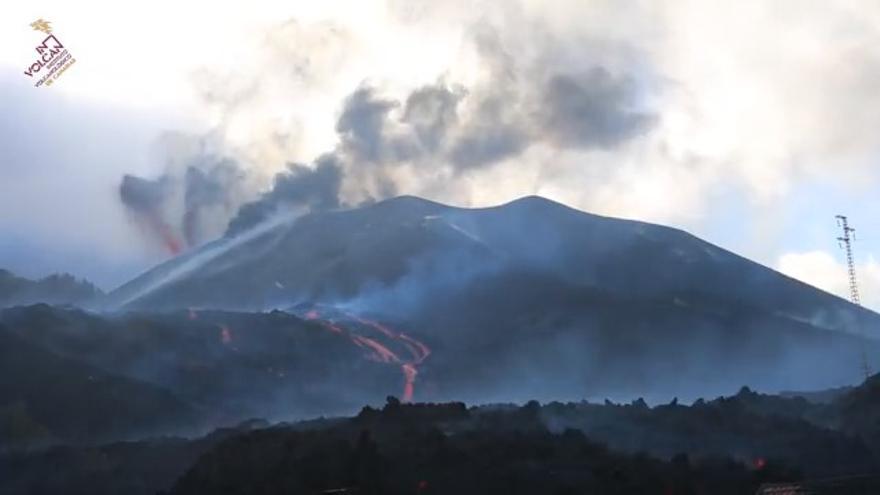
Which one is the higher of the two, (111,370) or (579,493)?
(111,370)

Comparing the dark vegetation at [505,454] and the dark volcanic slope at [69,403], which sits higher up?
the dark volcanic slope at [69,403]

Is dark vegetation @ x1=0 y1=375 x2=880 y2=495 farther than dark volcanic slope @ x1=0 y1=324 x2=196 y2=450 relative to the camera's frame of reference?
No

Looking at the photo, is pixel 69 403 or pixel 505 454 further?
pixel 69 403

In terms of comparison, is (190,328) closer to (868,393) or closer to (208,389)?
(208,389)

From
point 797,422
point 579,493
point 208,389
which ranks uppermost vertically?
point 208,389

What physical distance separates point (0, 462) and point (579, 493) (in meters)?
74.5

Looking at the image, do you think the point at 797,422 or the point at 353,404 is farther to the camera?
the point at 353,404

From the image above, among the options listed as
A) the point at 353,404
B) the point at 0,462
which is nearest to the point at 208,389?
the point at 353,404

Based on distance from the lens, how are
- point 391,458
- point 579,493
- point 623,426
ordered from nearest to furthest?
point 579,493 → point 391,458 → point 623,426

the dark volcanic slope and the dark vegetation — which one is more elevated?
the dark volcanic slope

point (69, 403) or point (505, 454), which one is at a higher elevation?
point (69, 403)

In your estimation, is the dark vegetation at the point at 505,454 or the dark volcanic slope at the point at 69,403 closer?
the dark vegetation at the point at 505,454

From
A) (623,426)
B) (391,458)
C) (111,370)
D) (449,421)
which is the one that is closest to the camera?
(391,458)

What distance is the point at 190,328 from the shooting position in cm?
19588
